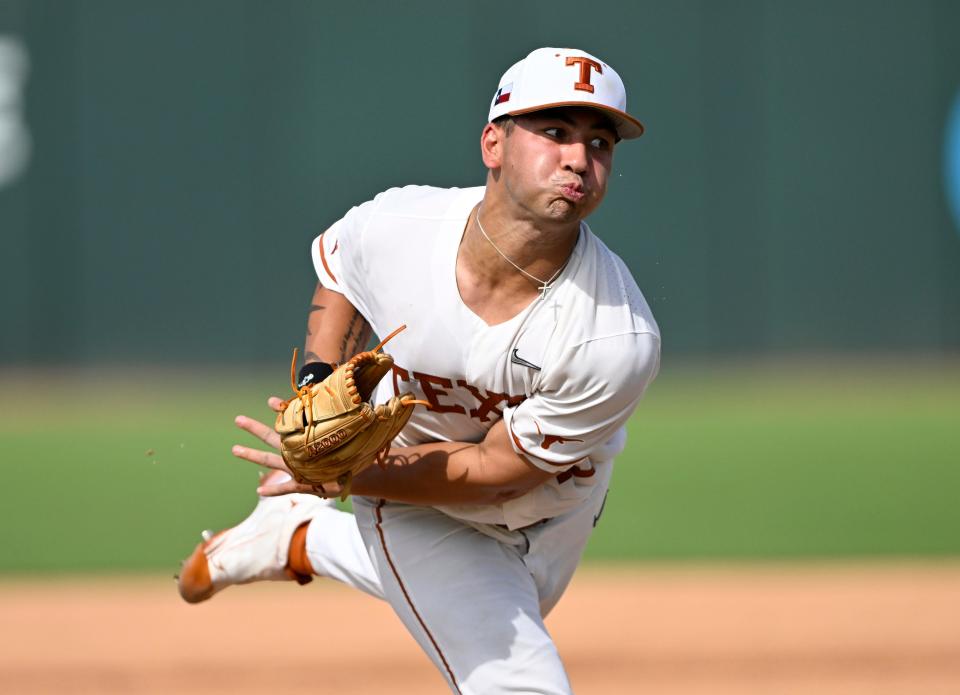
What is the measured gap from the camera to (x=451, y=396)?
3.58 m

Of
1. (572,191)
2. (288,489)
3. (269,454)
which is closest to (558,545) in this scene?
(288,489)

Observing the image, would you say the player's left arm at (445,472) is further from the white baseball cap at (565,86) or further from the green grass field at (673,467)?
the green grass field at (673,467)

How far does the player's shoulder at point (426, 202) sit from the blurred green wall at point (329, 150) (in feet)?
27.1

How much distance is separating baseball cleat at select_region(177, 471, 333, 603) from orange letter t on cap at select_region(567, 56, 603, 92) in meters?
1.90

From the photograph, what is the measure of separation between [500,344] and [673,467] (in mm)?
6595

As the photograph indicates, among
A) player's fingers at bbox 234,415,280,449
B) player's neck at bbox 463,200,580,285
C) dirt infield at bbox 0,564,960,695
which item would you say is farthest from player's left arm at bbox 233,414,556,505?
dirt infield at bbox 0,564,960,695

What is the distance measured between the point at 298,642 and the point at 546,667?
115 inches

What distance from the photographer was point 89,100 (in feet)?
39.8

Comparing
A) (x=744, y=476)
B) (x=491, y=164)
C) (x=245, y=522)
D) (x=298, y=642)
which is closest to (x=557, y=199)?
(x=491, y=164)

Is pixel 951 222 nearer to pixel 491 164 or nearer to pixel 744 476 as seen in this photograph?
pixel 744 476

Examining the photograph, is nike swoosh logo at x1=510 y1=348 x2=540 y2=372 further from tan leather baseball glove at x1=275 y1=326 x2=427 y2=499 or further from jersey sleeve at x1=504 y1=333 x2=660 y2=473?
tan leather baseball glove at x1=275 y1=326 x2=427 y2=499

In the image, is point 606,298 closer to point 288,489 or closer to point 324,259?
point 324,259

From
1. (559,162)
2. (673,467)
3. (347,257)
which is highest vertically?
(559,162)

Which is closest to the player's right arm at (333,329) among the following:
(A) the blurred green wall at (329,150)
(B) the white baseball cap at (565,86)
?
(B) the white baseball cap at (565,86)
